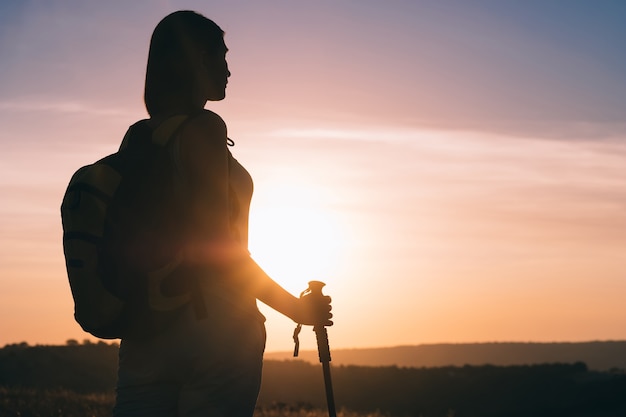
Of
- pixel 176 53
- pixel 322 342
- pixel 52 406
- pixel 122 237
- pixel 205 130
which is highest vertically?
pixel 176 53

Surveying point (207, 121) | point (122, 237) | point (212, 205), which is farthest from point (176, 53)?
point (122, 237)

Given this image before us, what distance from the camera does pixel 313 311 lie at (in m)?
3.57

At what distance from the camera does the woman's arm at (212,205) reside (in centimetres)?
323

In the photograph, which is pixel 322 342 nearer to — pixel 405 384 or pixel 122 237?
pixel 122 237

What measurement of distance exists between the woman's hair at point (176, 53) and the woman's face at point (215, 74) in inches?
1.6

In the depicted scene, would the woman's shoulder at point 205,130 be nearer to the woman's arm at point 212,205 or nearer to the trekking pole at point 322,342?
the woman's arm at point 212,205

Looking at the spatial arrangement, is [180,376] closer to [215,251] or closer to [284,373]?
[215,251]

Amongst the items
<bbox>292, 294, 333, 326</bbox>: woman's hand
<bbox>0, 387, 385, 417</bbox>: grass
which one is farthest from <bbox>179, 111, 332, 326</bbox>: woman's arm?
<bbox>0, 387, 385, 417</bbox>: grass

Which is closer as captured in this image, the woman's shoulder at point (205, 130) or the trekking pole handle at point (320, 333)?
the woman's shoulder at point (205, 130)

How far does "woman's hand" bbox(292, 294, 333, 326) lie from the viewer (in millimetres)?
3531

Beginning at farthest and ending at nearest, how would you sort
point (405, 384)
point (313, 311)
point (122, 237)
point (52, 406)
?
point (405, 384) → point (52, 406) → point (313, 311) → point (122, 237)

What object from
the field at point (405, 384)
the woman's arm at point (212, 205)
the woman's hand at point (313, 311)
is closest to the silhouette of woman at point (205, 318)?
the woman's arm at point (212, 205)

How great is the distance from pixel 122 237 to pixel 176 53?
2.74ft

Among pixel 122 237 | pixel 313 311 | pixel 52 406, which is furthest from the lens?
pixel 52 406
